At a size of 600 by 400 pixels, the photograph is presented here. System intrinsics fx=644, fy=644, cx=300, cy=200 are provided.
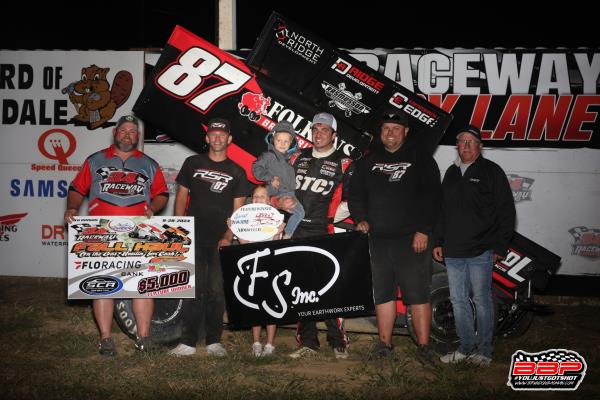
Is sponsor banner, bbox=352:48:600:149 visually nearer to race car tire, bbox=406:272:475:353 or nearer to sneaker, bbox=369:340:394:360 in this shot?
race car tire, bbox=406:272:475:353

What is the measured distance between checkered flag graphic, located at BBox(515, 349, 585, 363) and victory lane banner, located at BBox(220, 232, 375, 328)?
1.44 metres

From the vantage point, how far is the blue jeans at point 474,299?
6.02 metres

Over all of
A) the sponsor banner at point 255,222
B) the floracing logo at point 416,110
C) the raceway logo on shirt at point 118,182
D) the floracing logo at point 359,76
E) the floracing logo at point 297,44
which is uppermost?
the floracing logo at point 297,44

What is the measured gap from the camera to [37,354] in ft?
20.5

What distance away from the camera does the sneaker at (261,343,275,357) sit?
615cm

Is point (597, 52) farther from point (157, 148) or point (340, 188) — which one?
Answer: point (157, 148)

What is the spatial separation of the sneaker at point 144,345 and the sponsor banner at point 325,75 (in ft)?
9.69

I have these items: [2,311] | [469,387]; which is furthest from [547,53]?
[2,311]

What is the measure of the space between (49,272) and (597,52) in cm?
827

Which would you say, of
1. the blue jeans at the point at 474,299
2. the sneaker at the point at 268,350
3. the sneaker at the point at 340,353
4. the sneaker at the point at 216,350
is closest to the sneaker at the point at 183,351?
the sneaker at the point at 216,350

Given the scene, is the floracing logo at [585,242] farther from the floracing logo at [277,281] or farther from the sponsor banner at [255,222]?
the sponsor banner at [255,222]

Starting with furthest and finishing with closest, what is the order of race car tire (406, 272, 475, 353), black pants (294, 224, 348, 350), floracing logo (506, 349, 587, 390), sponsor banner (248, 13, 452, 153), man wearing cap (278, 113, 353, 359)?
sponsor banner (248, 13, 452, 153) → race car tire (406, 272, 475, 353) → black pants (294, 224, 348, 350) → man wearing cap (278, 113, 353, 359) → floracing logo (506, 349, 587, 390)

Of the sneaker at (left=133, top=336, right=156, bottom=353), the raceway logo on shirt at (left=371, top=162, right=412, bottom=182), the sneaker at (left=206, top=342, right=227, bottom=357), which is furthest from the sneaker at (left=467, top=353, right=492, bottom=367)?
the sneaker at (left=133, top=336, right=156, bottom=353)

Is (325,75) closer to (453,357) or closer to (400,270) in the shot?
(400,270)
